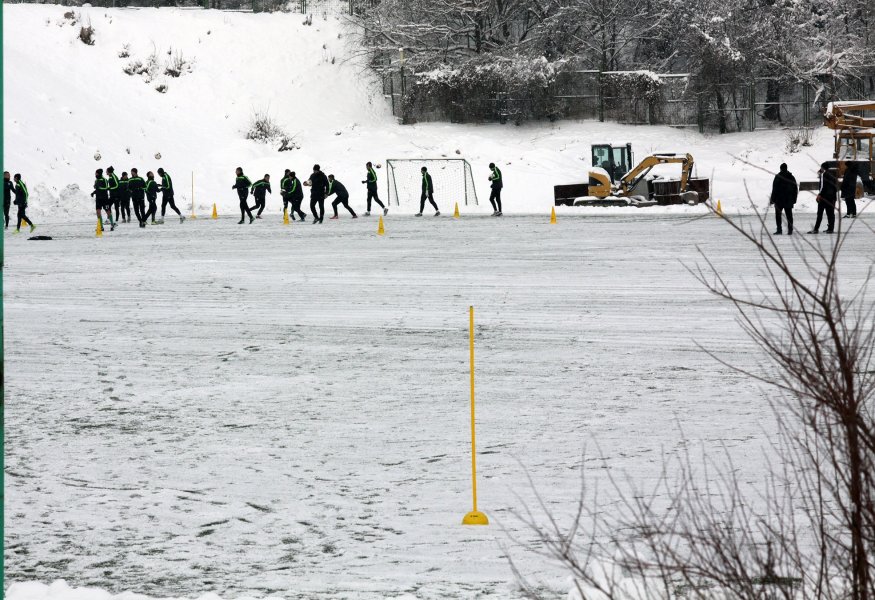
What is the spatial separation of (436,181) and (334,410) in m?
36.1

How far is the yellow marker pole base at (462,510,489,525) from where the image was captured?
24.2 feet

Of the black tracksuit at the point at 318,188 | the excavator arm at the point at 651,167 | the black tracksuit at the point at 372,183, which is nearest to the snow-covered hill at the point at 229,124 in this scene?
the excavator arm at the point at 651,167

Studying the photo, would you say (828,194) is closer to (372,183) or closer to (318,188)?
(318,188)

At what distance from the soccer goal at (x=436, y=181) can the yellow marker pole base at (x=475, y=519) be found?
3444 centimetres

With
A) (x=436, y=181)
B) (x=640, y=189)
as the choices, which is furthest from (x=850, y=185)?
(x=436, y=181)

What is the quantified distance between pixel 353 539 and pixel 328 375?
5.16 m

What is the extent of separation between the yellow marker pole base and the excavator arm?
2994 centimetres

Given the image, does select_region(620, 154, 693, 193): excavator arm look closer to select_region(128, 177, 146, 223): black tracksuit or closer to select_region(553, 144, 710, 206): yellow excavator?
select_region(553, 144, 710, 206): yellow excavator

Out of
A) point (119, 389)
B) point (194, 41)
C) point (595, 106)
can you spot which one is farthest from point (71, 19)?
point (119, 389)

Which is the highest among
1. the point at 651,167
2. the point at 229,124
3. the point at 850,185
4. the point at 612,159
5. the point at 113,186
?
the point at 229,124

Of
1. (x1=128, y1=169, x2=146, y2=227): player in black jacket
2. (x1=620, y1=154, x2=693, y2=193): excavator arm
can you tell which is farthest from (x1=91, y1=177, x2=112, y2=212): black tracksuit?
(x1=620, y1=154, x2=693, y2=193): excavator arm

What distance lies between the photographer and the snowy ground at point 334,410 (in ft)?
23.1

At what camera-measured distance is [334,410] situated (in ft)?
35.2

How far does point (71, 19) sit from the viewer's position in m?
54.7
